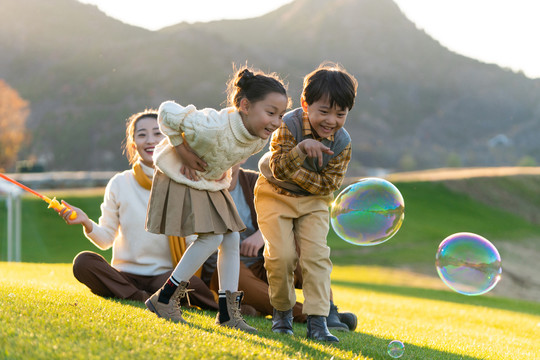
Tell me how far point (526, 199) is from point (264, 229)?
98.2ft

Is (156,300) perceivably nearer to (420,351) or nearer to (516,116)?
(420,351)

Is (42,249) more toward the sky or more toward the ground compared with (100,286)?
more toward the ground

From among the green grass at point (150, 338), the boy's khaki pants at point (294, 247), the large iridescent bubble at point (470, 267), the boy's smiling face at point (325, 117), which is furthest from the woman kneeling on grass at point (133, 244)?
the large iridescent bubble at point (470, 267)

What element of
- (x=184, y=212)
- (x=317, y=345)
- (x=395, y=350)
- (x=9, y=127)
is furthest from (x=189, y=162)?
(x=9, y=127)

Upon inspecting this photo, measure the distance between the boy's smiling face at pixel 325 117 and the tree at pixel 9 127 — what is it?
150 feet

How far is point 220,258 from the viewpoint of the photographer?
3822mm

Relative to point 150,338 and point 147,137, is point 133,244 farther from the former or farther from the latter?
point 150,338

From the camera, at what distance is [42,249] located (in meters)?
19.3

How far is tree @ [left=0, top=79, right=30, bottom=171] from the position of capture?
151 ft

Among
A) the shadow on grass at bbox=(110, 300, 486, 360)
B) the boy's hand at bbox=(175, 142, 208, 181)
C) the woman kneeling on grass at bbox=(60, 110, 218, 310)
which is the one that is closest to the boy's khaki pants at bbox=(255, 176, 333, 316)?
the shadow on grass at bbox=(110, 300, 486, 360)

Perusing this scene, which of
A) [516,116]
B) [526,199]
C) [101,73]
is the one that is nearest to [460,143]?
[516,116]

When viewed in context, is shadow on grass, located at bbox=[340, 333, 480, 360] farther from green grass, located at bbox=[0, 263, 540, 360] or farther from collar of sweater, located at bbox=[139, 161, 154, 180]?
collar of sweater, located at bbox=[139, 161, 154, 180]

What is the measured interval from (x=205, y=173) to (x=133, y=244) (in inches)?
51.8

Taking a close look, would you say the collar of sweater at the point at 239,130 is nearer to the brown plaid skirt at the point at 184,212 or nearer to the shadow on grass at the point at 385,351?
the brown plaid skirt at the point at 184,212
